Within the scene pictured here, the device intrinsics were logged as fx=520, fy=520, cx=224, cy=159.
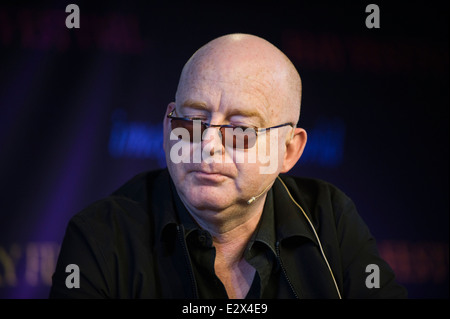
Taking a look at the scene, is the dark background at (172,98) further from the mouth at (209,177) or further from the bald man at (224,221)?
the mouth at (209,177)

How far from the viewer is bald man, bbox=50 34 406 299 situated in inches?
68.8

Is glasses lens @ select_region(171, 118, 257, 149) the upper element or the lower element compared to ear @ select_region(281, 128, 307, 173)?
upper

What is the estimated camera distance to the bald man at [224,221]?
175 cm

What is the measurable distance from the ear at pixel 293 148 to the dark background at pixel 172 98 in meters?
1.10

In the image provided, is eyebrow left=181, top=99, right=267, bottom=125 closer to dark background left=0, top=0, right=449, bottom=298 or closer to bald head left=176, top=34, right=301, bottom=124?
bald head left=176, top=34, right=301, bottom=124

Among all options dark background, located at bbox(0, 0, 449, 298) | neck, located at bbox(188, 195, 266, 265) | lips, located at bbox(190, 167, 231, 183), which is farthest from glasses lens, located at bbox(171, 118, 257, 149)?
dark background, located at bbox(0, 0, 449, 298)

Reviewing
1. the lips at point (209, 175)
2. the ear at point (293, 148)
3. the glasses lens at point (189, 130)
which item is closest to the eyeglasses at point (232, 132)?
the glasses lens at point (189, 130)

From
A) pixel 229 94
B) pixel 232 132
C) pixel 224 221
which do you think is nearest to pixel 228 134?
pixel 232 132

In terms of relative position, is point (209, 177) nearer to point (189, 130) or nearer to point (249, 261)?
point (189, 130)

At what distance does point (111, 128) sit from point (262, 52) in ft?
4.47
